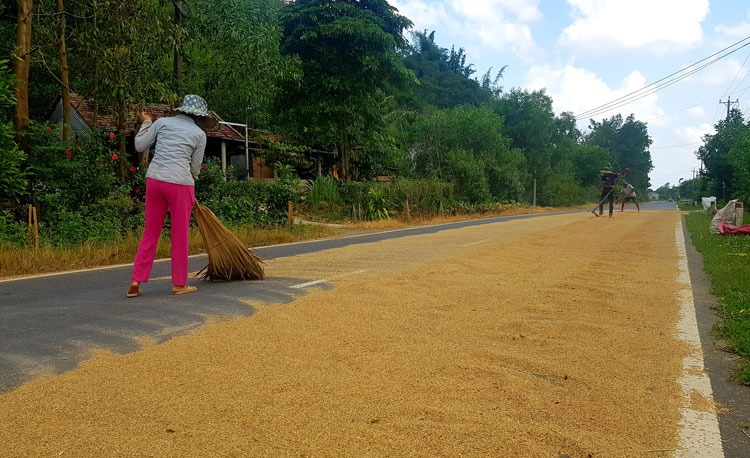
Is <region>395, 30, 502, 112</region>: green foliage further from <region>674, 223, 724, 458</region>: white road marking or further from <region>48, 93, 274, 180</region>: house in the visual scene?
<region>674, 223, 724, 458</region>: white road marking

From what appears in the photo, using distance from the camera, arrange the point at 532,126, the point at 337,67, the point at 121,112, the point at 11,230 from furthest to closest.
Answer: the point at 532,126, the point at 337,67, the point at 121,112, the point at 11,230

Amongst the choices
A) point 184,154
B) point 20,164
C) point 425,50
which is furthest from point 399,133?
point 425,50

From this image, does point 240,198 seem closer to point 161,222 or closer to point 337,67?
point 161,222

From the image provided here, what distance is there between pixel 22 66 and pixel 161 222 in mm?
5878

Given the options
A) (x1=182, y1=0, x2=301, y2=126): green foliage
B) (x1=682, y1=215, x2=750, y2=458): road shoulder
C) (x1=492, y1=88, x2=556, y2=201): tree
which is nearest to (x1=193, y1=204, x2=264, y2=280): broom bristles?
(x1=682, y1=215, x2=750, y2=458): road shoulder

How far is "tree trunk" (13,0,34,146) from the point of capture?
856 cm

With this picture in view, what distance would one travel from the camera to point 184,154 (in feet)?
17.0

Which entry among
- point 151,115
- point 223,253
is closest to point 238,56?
point 151,115

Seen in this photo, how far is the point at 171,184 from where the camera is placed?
508 centimetres

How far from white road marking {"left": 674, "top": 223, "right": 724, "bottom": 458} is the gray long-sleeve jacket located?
15.0 ft

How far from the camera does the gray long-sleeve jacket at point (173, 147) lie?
5.07 meters

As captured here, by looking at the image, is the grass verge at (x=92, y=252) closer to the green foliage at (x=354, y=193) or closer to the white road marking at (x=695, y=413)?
the green foliage at (x=354, y=193)

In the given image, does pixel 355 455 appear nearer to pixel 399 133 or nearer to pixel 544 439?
pixel 544 439

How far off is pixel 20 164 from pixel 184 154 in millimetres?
5061
